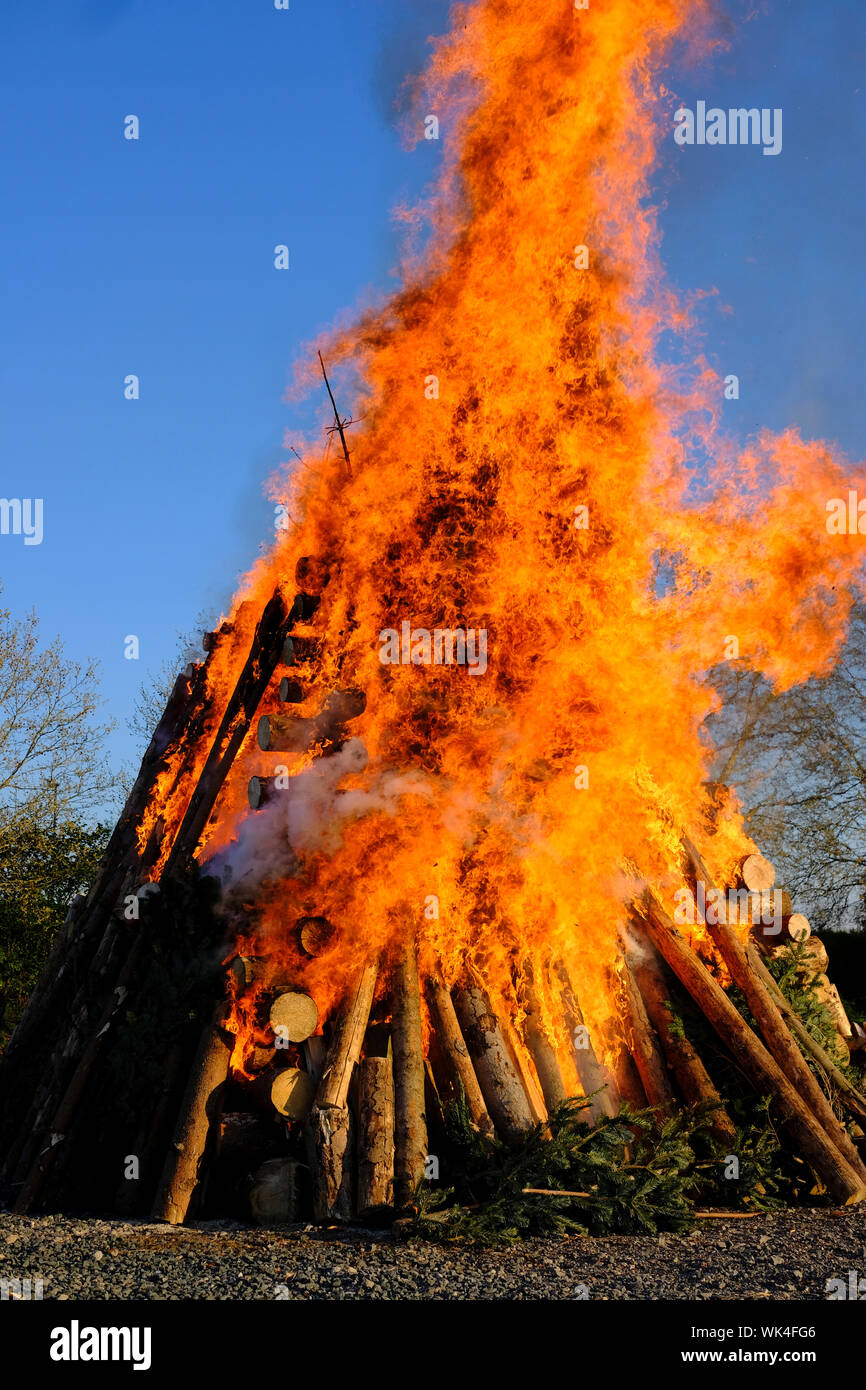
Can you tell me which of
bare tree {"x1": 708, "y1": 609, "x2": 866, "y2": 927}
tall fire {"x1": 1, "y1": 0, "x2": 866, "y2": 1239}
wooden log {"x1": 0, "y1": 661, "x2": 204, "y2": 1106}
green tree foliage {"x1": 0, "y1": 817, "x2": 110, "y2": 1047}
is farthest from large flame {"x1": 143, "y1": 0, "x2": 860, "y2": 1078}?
bare tree {"x1": 708, "y1": 609, "x2": 866, "y2": 927}

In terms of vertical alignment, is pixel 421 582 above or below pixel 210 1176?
above

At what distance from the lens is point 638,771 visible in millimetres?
10211

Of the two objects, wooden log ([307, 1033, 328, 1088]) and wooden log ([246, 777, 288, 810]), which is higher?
wooden log ([246, 777, 288, 810])

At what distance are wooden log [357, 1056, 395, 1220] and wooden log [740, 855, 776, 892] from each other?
178 inches

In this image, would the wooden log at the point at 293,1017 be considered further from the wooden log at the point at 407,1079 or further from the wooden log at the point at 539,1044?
the wooden log at the point at 539,1044

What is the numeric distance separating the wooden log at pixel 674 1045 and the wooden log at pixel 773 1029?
0.73m

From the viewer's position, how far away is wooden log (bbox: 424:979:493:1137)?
317 inches

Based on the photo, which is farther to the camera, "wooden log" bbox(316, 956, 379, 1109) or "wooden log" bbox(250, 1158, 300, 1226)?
"wooden log" bbox(316, 956, 379, 1109)

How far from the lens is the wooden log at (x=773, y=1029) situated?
8.88 meters

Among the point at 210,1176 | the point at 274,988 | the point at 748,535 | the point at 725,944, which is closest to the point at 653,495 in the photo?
the point at 748,535

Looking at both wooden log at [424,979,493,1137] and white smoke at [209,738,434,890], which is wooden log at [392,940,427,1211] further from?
white smoke at [209,738,434,890]

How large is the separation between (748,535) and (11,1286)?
29.3 ft
